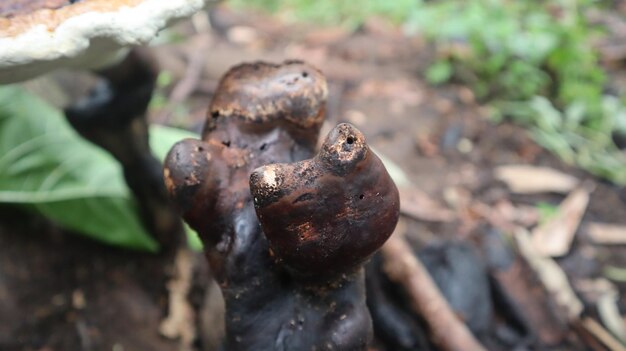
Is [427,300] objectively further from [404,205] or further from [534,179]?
[534,179]

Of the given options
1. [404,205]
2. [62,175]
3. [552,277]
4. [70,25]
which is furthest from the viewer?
[404,205]

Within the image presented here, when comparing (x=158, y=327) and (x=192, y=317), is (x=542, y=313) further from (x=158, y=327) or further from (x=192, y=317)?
(x=158, y=327)

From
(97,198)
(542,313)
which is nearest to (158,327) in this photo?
(97,198)

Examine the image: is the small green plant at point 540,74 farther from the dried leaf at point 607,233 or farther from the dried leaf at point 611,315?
the dried leaf at point 611,315

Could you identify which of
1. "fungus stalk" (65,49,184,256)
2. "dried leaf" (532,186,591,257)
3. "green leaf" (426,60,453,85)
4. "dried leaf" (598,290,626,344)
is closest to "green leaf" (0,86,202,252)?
"fungus stalk" (65,49,184,256)

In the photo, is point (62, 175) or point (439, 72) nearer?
point (62, 175)

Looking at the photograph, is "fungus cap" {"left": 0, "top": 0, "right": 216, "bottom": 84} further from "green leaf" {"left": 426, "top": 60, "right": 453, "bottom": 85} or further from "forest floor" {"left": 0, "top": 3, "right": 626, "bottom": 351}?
"green leaf" {"left": 426, "top": 60, "right": 453, "bottom": 85}

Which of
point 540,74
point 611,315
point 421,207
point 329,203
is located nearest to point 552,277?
point 611,315
